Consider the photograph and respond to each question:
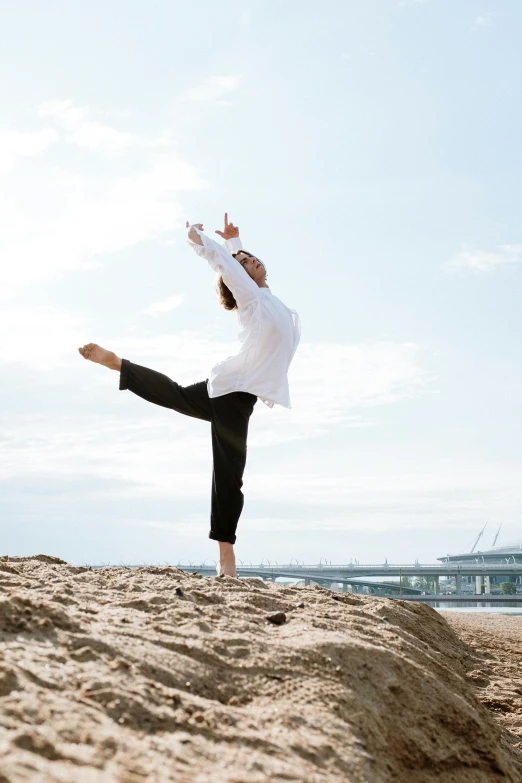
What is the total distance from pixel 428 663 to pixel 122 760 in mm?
1870

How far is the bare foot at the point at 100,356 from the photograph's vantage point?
514cm

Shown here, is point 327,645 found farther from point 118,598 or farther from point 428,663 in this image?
point 118,598

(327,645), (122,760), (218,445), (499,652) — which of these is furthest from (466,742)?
(499,652)

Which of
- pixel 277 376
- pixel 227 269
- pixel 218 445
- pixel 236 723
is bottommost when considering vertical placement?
pixel 236 723

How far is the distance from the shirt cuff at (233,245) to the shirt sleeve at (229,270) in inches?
21.5

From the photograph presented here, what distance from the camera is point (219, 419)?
5043mm

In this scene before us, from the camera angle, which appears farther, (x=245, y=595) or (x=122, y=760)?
(x=245, y=595)

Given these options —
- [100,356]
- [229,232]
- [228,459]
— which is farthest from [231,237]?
[228,459]

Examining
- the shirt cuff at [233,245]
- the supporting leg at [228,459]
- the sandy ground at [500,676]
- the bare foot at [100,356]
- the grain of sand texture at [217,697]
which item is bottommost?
the sandy ground at [500,676]

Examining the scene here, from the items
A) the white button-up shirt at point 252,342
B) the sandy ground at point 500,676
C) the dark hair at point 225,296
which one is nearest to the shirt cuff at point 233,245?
the dark hair at point 225,296

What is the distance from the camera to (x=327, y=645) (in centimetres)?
254

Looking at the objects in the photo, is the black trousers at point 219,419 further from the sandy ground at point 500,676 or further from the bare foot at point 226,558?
the sandy ground at point 500,676

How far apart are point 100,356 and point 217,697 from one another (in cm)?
340

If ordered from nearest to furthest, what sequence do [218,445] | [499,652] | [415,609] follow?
[218,445] < [415,609] < [499,652]
